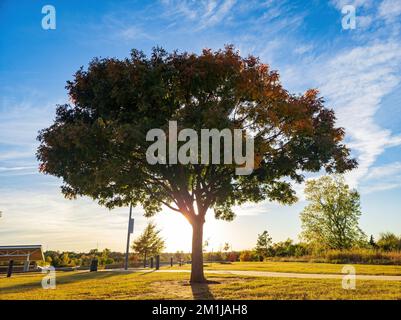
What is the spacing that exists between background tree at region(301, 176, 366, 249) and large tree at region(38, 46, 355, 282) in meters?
38.3

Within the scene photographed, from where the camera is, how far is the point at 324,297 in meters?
9.35

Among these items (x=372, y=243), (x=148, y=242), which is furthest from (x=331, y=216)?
(x=148, y=242)

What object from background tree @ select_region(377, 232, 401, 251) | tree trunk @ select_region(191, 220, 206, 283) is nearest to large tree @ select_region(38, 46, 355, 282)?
tree trunk @ select_region(191, 220, 206, 283)

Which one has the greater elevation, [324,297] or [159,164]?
[159,164]

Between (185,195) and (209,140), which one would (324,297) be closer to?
(209,140)

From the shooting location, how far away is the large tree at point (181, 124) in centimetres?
1290

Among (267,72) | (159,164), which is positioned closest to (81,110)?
(159,164)

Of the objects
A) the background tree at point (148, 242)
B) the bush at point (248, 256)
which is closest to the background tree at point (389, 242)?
the bush at point (248, 256)

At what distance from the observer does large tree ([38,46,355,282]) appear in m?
Result: 12.9

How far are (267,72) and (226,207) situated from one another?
798 cm

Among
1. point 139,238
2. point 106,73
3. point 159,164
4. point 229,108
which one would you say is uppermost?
point 106,73

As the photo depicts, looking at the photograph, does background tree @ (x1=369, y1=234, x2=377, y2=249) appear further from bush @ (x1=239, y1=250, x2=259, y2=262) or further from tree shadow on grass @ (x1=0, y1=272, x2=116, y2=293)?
tree shadow on grass @ (x1=0, y1=272, x2=116, y2=293)

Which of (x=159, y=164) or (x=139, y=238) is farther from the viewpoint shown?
(x=139, y=238)

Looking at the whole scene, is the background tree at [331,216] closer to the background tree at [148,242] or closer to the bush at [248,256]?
the bush at [248,256]
